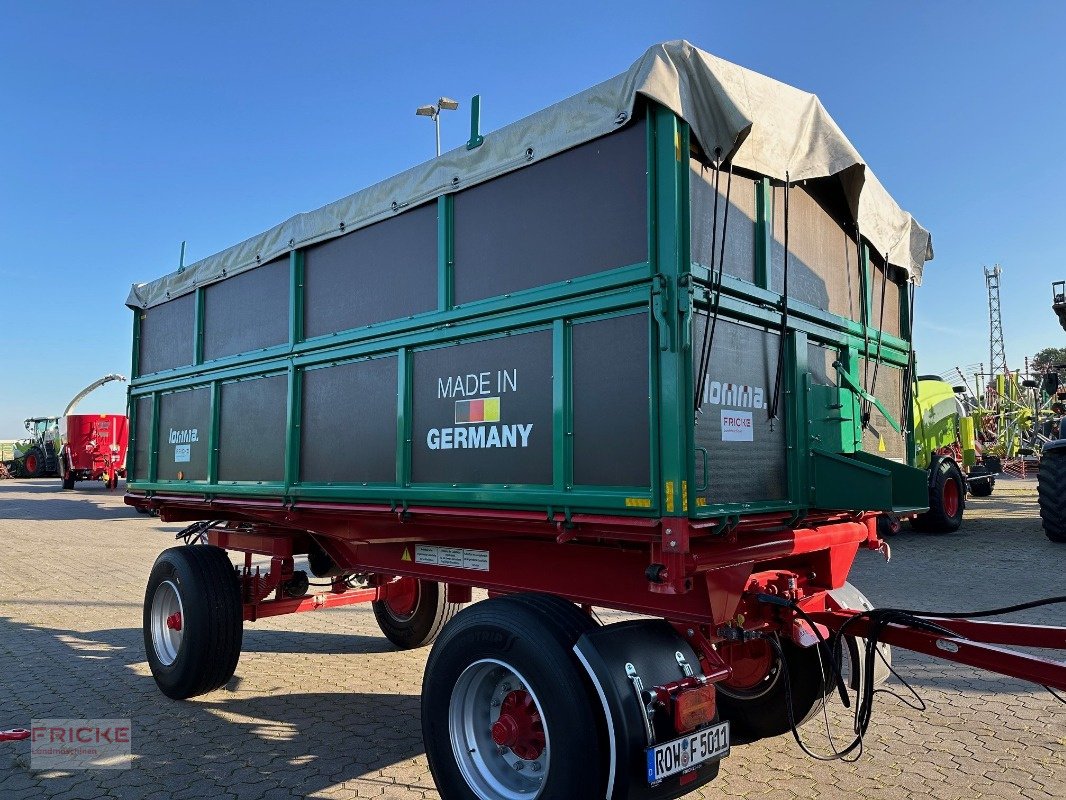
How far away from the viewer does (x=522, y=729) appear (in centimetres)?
332

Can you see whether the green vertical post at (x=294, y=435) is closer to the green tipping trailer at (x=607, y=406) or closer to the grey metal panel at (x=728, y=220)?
Answer: the green tipping trailer at (x=607, y=406)

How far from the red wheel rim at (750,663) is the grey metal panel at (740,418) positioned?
1.04m

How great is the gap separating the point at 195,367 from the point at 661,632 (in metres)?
4.55

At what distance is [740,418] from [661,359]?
621 mm

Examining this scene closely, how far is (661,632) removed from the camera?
10.7ft

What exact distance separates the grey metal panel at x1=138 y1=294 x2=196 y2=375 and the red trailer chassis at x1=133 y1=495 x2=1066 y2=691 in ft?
6.92

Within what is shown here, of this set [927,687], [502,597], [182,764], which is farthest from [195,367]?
[927,687]

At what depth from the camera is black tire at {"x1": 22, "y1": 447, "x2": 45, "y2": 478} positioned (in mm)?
38344

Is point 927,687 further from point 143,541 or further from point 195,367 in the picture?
point 143,541

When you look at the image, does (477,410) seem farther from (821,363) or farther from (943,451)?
(943,451)

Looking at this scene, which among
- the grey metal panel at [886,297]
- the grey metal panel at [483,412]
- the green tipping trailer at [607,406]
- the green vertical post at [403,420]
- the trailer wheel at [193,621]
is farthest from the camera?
the trailer wheel at [193,621]

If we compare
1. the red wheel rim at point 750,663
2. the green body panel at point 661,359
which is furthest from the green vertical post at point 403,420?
the red wheel rim at point 750,663

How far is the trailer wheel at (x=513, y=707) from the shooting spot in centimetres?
301

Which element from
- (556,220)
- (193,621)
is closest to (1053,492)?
(556,220)
